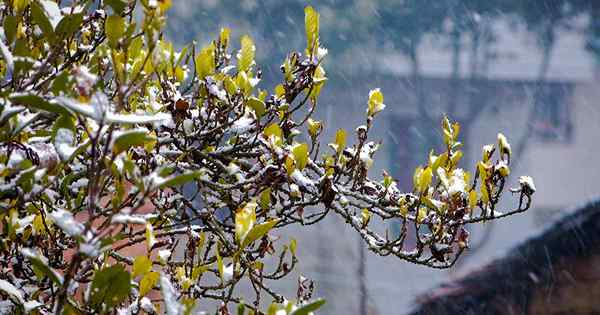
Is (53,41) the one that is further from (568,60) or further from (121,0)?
(568,60)

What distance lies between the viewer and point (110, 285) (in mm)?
973

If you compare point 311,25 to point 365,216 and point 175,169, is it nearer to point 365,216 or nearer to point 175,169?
point 175,169

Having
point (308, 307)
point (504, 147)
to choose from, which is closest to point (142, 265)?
point (308, 307)

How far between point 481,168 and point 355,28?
372 inches

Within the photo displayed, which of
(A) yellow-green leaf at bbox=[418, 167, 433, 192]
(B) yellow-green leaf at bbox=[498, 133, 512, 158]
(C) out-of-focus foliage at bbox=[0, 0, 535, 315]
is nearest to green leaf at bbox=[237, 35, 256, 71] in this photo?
(C) out-of-focus foliage at bbox=[0, 0, 535, 315]

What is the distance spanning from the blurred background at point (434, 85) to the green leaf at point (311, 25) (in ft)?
27.6

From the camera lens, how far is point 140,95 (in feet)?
5.45

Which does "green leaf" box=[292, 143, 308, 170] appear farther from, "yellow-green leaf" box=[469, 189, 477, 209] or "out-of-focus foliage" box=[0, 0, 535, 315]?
"yellow-green leaf" box=[469, 189, 477, 209]

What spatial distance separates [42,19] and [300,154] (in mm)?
462

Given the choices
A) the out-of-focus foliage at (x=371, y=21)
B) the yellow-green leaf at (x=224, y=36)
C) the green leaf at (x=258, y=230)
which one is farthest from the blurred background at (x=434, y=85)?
the green leaf at (x=258, y=230)

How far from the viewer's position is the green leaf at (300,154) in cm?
132

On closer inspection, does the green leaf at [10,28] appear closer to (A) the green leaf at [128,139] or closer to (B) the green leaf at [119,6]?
(B) the green leaf at [119,6]

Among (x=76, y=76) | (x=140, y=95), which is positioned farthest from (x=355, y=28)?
(x=76, y=76)

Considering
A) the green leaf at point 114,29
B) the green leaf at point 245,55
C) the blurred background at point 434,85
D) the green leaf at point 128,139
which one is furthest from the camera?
the blurred background at point 434,85
